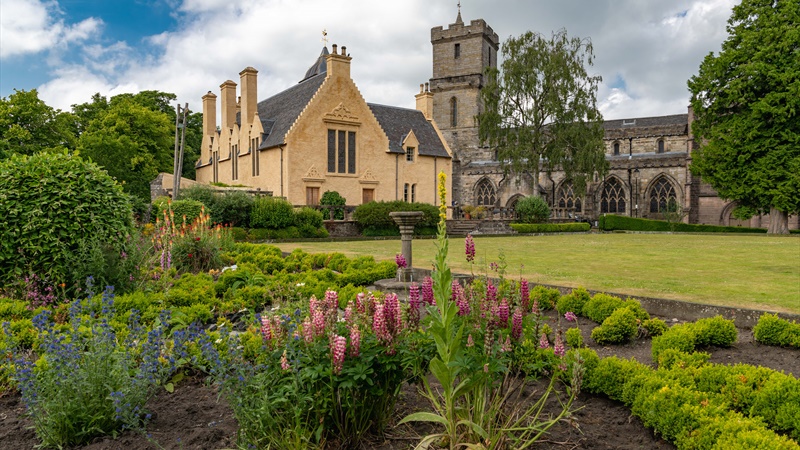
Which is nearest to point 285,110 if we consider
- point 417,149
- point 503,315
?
point 417,149

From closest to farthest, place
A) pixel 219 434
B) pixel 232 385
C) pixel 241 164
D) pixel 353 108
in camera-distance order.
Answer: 1. pixel 232 385
2. pixel 219 434
3. pixel 353 108
4. pixel 241 164

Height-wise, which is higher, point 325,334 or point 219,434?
point 325,334

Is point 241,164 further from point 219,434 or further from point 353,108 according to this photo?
point 219,434

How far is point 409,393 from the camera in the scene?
3801mm

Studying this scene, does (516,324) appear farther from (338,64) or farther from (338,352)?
(338,64)

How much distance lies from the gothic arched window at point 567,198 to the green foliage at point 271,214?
33057 millimetres

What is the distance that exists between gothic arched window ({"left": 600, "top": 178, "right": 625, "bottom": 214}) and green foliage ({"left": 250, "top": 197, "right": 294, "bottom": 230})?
35.7 metres

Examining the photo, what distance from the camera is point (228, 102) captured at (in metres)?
40.2

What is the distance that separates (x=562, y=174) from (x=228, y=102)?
30954mm

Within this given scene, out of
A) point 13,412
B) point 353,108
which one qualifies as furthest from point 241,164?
point 13,412

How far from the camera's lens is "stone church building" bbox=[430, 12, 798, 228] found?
44.4 meters

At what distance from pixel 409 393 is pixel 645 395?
160 cm

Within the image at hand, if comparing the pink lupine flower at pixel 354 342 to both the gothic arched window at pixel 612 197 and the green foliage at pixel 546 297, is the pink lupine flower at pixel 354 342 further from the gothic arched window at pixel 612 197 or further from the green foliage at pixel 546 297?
the gothic arched window at pixel 612 197

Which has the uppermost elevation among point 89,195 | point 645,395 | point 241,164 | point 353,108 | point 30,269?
point 353,108
